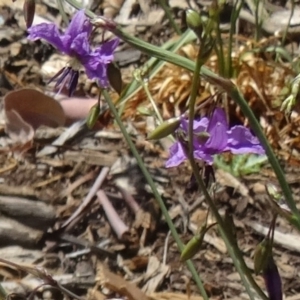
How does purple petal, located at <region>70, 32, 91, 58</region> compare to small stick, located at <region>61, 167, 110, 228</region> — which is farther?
small stick, located at <region>61, 167, 110, 228</region>

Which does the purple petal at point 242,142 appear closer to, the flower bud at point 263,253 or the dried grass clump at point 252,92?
the flower bud at point 263,253

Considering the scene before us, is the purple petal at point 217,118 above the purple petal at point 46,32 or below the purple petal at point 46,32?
below

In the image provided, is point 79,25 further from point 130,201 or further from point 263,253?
point 130,201

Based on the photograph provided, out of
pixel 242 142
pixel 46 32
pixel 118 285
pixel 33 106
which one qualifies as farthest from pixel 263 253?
pixel 33 106

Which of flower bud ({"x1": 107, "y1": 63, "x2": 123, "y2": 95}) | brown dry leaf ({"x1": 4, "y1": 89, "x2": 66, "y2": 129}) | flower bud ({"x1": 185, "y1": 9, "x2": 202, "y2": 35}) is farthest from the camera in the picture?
brown dry leaf ({"x1": 4, "y1": 89, "x2": 66, "y2": 129})

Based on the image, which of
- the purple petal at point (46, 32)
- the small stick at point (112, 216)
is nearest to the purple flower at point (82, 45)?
the purple petal at point (46, 32)

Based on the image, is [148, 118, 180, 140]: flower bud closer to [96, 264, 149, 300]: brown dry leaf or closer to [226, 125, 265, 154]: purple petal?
[226, 125, 265, 154]: purple petal

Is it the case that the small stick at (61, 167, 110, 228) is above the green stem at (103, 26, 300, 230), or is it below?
below

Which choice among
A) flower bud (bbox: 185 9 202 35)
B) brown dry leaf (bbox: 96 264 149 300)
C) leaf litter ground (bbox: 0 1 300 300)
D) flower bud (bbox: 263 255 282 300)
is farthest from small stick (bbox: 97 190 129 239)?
flower bud (bbox: 185 9 202 35)
